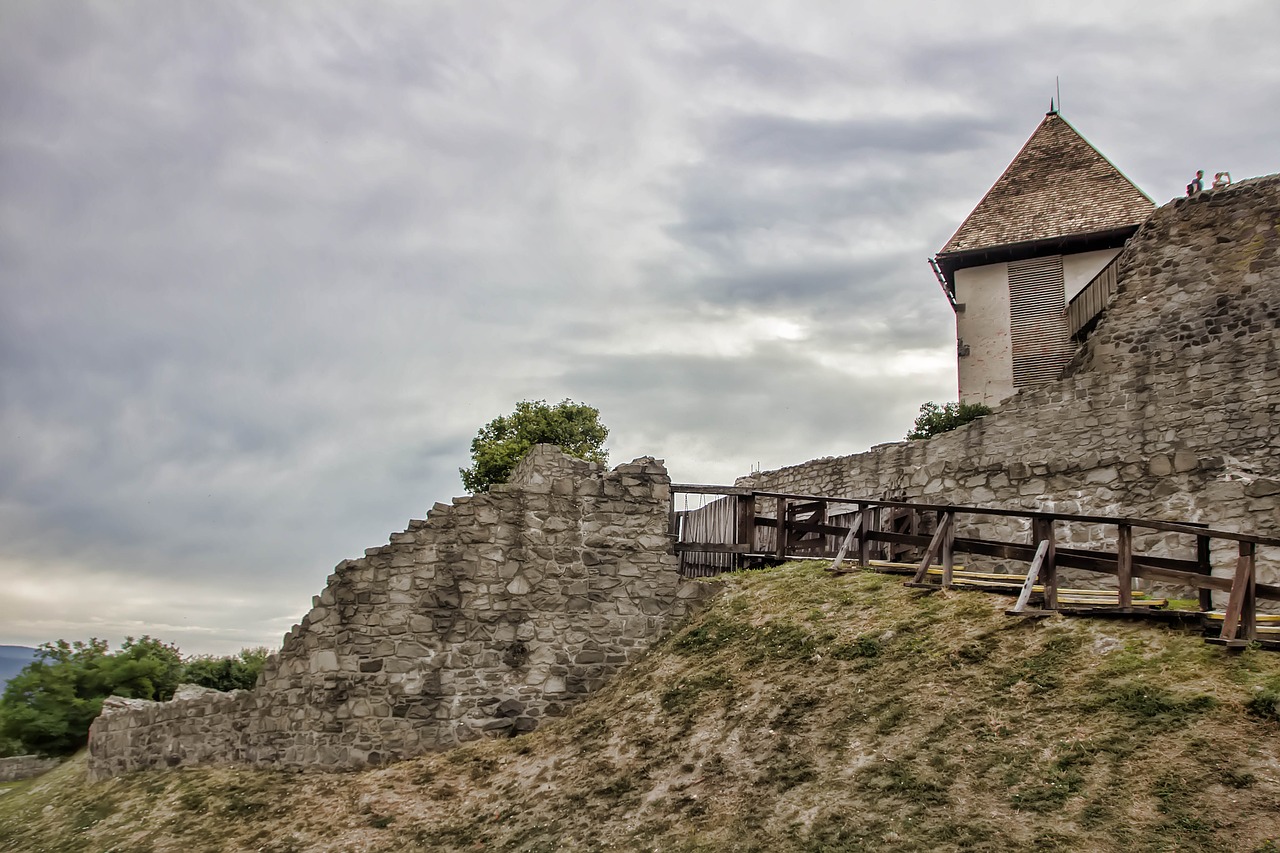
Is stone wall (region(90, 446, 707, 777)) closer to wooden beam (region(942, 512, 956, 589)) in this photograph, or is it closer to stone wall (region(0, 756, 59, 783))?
wooden beam (region(942, 512, 956, 589))

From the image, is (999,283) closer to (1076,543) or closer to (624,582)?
(1076,543)

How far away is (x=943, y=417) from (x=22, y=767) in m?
19.4

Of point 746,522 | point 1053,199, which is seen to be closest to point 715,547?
point 746,522

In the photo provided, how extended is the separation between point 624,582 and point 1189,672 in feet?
24.0

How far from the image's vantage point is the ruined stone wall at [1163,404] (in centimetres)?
1496

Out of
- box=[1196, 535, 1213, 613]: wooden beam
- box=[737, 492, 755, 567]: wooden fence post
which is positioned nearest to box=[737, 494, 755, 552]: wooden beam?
box=[737, 492, 755, 567]: wooden fence post

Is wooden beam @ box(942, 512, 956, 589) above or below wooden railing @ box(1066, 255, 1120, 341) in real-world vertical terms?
below

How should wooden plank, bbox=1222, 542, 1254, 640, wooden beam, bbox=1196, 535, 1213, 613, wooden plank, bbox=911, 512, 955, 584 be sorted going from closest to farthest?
wooden plank, bbox=1222, 542, 1254, 640 → wooden beam, bbox=1196, 535, 1213, 613 → wooden plank, bbox=911, 512, 955, 584

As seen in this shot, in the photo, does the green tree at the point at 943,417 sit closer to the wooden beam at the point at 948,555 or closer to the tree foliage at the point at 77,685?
the wooden beam at the point at 948,555

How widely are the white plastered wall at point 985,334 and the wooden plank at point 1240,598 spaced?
579 inches

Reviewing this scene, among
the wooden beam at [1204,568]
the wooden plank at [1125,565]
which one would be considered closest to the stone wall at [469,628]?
the wooden plank at [1125,565]

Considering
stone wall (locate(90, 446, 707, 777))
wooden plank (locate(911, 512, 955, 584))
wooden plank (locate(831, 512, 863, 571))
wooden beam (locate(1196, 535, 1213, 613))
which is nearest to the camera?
wooden beam (locate(1196, 535, 1213, 613))

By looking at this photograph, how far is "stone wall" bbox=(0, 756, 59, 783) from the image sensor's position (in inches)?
778

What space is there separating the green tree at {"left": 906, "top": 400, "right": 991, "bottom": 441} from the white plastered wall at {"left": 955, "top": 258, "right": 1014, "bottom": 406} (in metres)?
1.30
